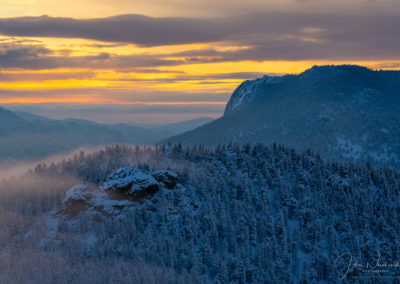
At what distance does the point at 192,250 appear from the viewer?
16675cm

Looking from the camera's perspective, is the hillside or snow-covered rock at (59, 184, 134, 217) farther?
snow-covered rock at (59, 184, 134, 217)

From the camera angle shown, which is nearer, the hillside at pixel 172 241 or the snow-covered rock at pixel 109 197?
the hillside at pixel 172 241

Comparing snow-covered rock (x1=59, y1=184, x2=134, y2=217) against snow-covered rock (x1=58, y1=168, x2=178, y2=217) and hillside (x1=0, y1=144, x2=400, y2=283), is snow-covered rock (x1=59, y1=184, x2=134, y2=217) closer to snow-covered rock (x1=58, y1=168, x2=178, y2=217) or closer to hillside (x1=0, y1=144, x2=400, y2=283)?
snow-covered rock (x1=58, y1=168, x2=178, y2=217)

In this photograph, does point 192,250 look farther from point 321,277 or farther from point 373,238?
point 373,238
